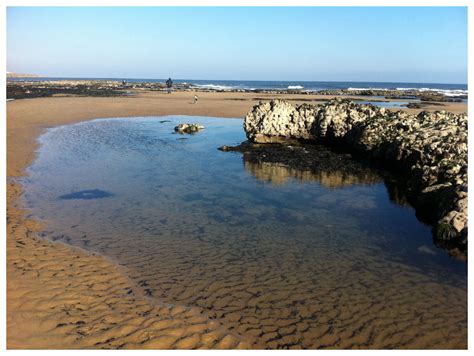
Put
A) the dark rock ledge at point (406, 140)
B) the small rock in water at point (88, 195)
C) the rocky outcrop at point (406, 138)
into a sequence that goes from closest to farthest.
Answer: the dark rock ledge at point (406, 140)
the rocky outcrop at point (406, 138)
the small rock in water at point (88, 195)

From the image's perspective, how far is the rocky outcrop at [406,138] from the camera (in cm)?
1087

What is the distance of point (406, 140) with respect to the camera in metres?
17.7

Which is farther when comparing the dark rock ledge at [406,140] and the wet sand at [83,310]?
the dark rock ledge at [406,140]

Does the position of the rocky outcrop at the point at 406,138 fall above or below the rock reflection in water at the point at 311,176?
above

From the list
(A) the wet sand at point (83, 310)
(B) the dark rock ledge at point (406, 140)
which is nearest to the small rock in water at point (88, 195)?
(A) the wet sand at point (83, 310)

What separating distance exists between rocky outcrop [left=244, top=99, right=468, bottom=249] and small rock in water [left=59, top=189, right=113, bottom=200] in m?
10.9

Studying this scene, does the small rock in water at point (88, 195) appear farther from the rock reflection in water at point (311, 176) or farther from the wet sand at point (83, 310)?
the rock reflection in water at point (311, 176)

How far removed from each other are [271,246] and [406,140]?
11.2 meters

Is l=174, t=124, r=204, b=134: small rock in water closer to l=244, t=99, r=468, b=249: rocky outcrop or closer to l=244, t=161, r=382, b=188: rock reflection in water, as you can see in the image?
l=244, t=99, r=468, b=249: rocky outcrop

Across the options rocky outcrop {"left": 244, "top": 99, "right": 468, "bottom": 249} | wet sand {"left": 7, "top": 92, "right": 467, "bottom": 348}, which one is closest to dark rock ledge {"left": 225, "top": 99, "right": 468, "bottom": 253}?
rocky outcrop {"left": 244, "top": 99, "right": 468, "bottom": 249}

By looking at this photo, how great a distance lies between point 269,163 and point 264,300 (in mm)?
12117

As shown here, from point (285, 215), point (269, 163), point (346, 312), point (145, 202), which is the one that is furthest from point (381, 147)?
point (346, 312)

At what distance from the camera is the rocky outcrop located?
35.7ft

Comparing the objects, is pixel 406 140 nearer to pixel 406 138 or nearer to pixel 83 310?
pixel 406 138
